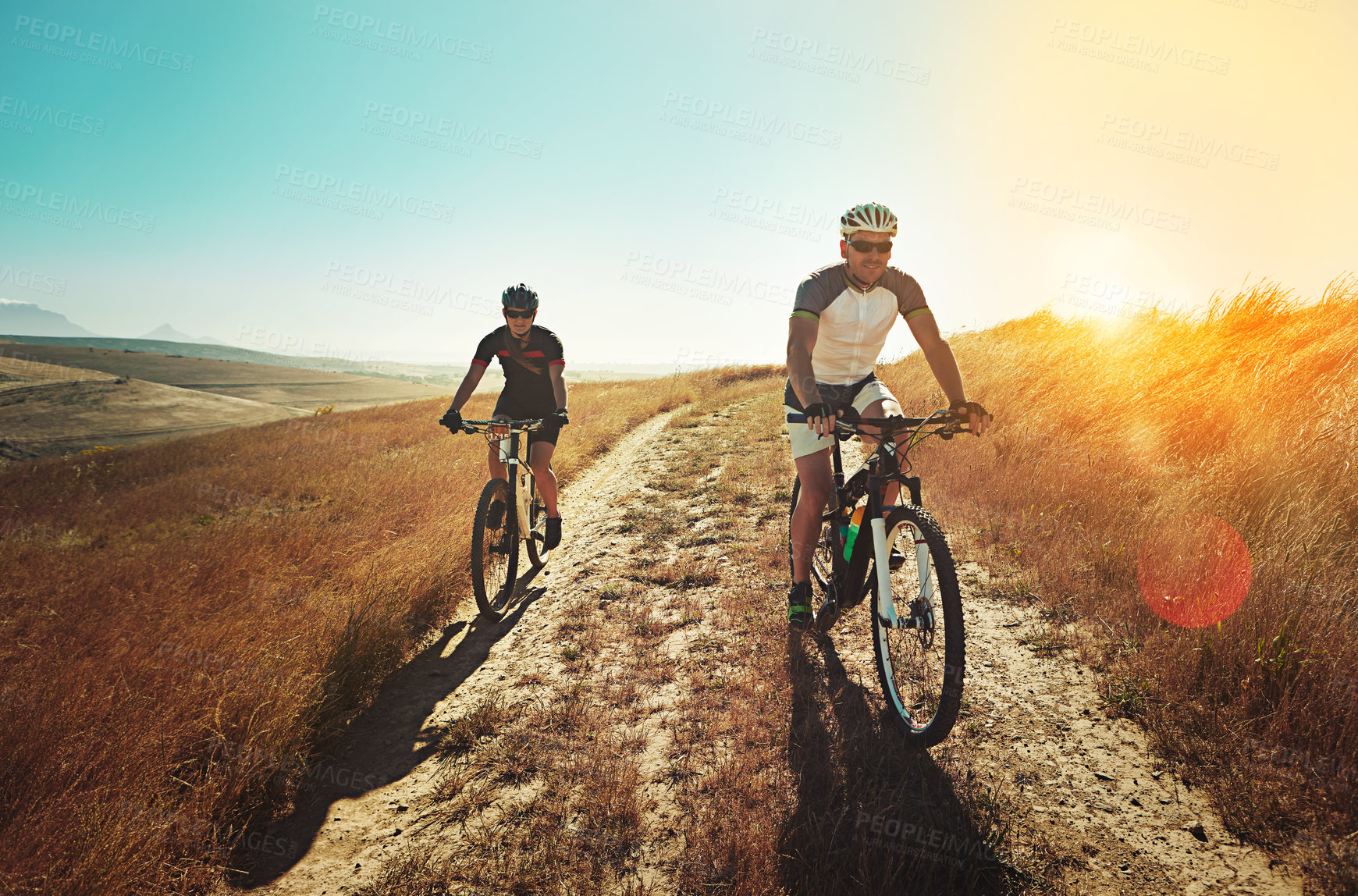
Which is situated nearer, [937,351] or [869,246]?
[869,246]

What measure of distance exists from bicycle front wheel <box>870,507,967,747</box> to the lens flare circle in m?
1.85

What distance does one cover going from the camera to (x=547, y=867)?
2551 millimetres

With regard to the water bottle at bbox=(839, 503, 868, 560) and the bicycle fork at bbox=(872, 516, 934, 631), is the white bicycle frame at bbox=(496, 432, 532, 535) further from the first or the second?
the bicycle fork at bbox=(872, 516, 934, 631)

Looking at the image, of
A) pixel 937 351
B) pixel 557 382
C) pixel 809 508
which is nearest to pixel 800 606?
pixel 809 508

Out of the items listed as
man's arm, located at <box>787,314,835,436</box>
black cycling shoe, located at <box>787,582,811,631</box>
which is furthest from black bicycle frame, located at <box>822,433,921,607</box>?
man's arm, located at <box>787,314,835,436</box>

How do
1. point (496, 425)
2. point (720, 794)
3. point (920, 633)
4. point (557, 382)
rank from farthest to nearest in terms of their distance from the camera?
point (557, 382) → point (496, 425) → point (920, 633) → point (720, 794)

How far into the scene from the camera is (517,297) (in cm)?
634

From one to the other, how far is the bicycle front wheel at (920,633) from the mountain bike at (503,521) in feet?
13.0

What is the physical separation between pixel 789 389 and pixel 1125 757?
3093 millimetres

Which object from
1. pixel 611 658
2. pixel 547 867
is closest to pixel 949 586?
pixel 547 867

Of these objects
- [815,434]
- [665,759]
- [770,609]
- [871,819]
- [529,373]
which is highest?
[529,373]

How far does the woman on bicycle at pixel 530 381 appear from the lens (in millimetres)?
6395

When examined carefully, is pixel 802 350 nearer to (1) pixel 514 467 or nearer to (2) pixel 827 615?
(2) pixel 827 615

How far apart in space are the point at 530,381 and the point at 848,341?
4361 mm
